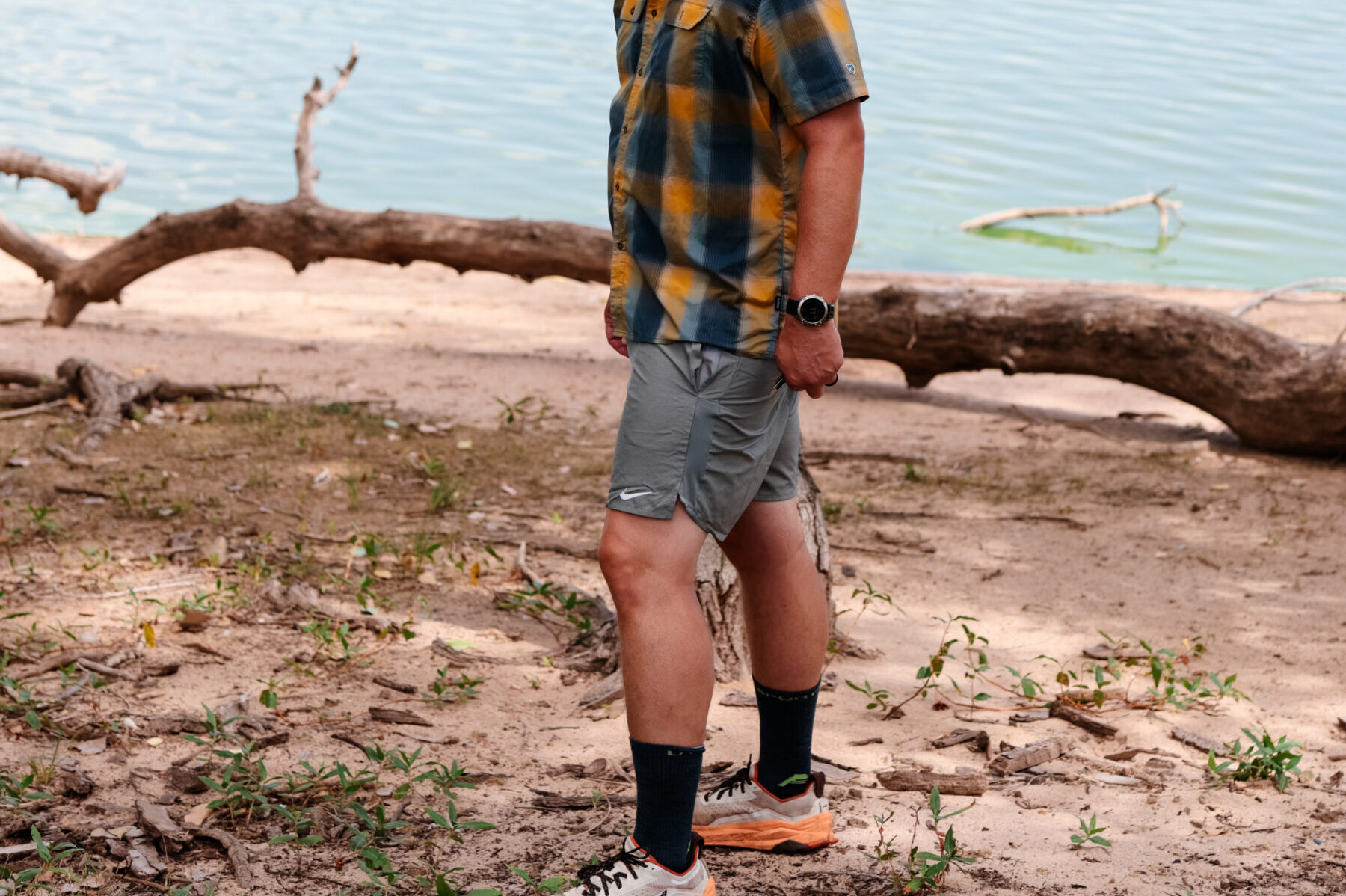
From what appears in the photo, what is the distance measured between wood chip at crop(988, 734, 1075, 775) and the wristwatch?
1382 millimetres

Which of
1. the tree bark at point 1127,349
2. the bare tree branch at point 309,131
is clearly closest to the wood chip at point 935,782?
the tree bark at point 1127,349

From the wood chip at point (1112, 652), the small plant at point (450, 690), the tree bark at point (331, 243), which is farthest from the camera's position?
the tree bark at point (331, 243)

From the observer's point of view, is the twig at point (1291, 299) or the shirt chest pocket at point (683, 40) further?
the twig at point (1291, 299)

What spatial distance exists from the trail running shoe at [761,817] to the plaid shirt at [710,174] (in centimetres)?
100

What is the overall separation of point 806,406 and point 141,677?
4.42m

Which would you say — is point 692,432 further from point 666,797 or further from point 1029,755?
point 1029,755

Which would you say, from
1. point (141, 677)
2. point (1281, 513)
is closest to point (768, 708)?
point (141, 677)

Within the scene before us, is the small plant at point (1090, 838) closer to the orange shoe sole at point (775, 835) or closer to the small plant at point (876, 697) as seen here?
the orange shoe sole at point (775, 835)

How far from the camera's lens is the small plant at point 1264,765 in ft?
9.71

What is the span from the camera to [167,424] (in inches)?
228

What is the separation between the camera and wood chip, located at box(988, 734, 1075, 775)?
3109mm

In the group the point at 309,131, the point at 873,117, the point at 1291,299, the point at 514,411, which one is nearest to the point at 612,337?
the point at 514,411

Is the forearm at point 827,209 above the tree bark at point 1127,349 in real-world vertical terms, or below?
above

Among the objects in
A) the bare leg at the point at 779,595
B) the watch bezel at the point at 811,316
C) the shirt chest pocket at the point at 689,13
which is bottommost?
the bare leg at the point at 779,595
